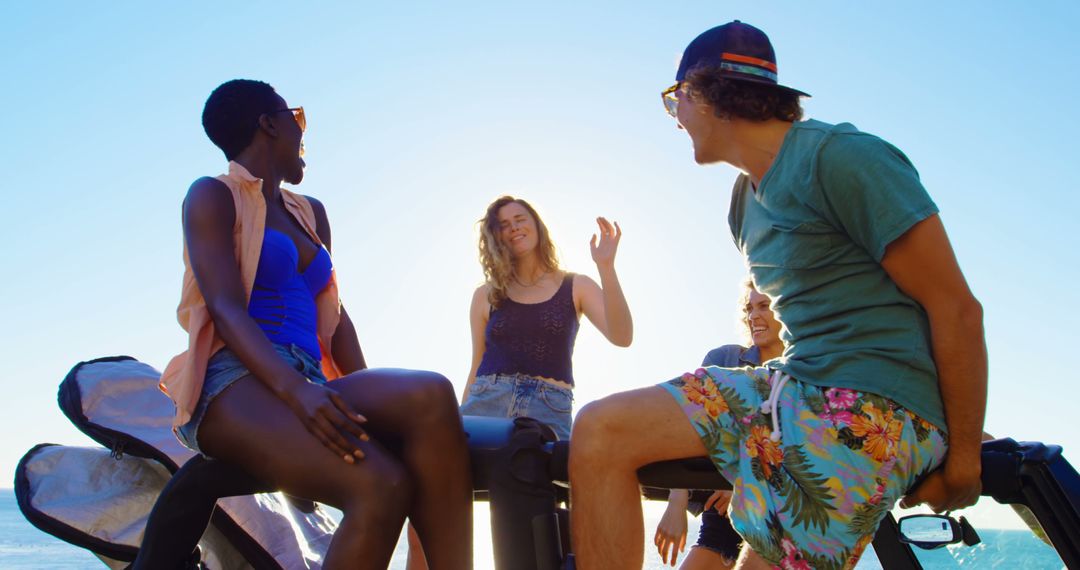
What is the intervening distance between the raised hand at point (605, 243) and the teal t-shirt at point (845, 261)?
5.60 ft

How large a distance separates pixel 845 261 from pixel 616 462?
703 millimetres

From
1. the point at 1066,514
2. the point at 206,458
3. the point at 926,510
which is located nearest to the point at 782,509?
the point at 926,510

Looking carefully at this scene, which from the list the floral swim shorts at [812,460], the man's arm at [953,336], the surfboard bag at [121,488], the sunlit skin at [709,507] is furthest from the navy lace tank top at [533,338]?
the man's arm at [953,336]

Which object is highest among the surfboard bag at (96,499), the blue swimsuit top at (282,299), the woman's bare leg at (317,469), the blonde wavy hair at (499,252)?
the blonde wavy hair at (499,252)

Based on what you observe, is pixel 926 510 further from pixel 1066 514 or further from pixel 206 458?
pixel 206 458

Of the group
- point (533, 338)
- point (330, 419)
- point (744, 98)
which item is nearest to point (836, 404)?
point (744, 98)

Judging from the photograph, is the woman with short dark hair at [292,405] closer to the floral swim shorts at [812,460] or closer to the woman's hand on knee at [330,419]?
the woman's hand on knee at [330,419]

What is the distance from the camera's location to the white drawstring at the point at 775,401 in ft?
6.10

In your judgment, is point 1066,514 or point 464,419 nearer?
point 1066,514

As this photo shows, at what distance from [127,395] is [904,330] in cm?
247

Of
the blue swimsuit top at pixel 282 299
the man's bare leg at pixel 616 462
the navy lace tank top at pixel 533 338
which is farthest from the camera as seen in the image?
the navy lace tank top at pixel 533 338

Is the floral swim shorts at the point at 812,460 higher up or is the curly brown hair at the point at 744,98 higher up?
the curly brown hair at the point at 744,98

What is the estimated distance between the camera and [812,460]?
1820 mm

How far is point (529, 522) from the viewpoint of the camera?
1.85 m
